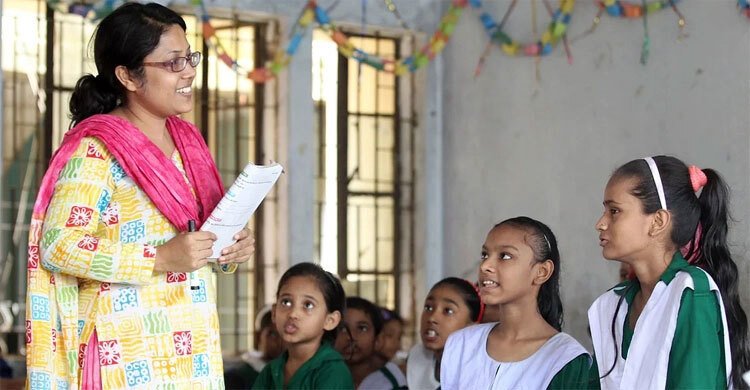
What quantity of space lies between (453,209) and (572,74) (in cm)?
110

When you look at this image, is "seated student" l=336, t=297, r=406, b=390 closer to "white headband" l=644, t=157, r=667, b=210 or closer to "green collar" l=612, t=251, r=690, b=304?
"green collar" l=612, t=251, r=690, b=304

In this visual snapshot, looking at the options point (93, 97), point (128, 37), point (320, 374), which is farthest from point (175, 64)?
point (320, 374)

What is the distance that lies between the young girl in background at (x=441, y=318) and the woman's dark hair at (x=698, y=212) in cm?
139

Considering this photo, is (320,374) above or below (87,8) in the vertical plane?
below

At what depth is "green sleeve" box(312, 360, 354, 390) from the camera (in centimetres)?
381

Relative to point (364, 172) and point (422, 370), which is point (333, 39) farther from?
point (422, 370)

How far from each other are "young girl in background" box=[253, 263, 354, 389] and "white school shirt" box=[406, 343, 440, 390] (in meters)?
0.32

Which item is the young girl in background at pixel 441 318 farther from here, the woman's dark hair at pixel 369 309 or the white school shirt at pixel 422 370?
the woman's dark hair at pixel 369 309

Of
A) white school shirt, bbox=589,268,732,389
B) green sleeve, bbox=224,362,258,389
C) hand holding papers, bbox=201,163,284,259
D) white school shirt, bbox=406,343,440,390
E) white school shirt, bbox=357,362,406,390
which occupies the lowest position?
green sleeve, bbox=224,362,258,389

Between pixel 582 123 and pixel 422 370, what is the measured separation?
4.65 feet

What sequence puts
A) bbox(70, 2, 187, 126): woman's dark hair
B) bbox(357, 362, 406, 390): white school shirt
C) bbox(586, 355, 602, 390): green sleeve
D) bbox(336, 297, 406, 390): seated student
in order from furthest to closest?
bbox(336, 297, 406, 390): seated student
bbox(357, 362, 406, 390): white school shirt
bbox(586, 355, 602, 390): green sleeve
bbox(70, 2, 187, 126): woman's dark hair

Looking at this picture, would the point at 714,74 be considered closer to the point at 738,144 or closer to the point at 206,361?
the point at 738,144

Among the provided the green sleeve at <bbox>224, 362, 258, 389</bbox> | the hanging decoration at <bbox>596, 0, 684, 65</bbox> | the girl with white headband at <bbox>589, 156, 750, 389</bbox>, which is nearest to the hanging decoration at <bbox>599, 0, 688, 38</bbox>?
the hanging decoration at <bbox>596, 0, 684, 65</bbox>

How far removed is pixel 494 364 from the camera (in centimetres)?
304
